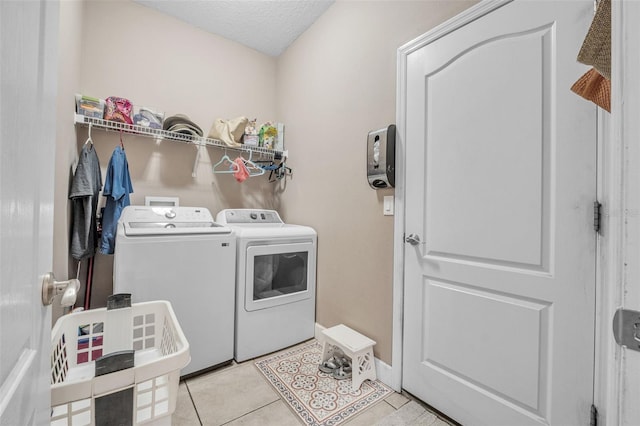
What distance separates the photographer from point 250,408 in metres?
1.54

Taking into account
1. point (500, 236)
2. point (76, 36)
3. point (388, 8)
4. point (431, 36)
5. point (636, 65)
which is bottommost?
point (500, 236)

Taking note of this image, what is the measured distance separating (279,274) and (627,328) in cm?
202

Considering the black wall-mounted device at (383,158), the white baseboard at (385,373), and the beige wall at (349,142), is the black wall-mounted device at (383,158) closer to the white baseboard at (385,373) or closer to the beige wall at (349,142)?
the beige wall at (349,142)

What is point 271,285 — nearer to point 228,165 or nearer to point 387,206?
point 387,206

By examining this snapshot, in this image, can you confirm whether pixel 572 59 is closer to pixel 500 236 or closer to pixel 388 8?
pixel 500 236

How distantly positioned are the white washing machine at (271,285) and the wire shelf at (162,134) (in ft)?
2.16

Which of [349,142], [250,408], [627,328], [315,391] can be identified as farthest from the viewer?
[349,142]

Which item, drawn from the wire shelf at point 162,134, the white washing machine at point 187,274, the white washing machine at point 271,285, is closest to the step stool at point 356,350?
the white washing machine at point 271,285

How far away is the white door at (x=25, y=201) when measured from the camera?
0.36 metres

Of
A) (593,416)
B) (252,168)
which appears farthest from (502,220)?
(252,168)

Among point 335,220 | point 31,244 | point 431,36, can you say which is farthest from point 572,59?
point 31,244

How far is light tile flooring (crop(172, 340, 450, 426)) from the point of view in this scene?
144 cm

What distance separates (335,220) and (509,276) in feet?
4.12

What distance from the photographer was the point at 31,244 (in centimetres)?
47
